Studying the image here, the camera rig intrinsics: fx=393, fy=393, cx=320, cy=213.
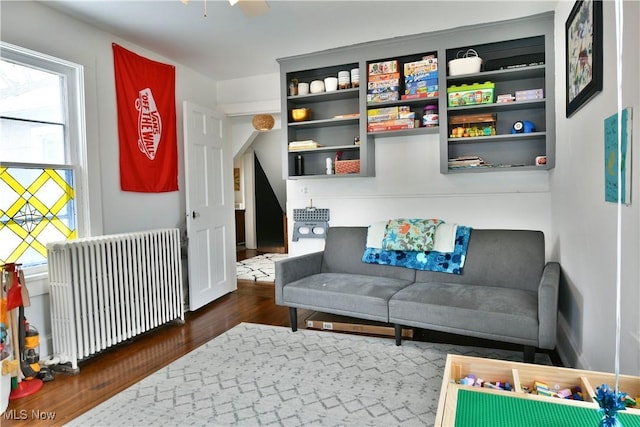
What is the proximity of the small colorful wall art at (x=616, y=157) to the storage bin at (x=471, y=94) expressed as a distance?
5.00 ft

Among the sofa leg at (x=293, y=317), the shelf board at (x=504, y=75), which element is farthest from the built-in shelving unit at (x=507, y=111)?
the sofa leg at (x=293, y=317)

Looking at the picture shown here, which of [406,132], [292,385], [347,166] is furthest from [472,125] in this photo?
[292,385]

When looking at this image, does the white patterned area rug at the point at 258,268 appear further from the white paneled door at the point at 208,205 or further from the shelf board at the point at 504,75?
the shelf board at the point at 504,75

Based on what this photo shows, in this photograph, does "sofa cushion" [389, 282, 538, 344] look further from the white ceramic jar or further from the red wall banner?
the red wall banner

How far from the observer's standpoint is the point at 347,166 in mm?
3775

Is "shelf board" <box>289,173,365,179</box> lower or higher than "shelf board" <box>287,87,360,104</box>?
lower

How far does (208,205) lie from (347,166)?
1.51 meters

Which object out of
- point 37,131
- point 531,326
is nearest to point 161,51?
point 37,131

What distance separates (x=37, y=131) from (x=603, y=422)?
131 inches

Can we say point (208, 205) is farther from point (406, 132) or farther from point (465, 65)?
point (465, 65)

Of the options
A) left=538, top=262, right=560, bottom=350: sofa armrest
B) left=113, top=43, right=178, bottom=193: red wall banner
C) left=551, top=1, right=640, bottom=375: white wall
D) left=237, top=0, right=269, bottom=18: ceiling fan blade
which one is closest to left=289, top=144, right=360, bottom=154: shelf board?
left=113, top=43, right=178, bottom=193: red wall banner

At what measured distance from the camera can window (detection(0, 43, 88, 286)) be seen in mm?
2535

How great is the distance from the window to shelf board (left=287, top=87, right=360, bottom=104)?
73.0 inches

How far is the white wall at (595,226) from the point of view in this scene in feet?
4.88
